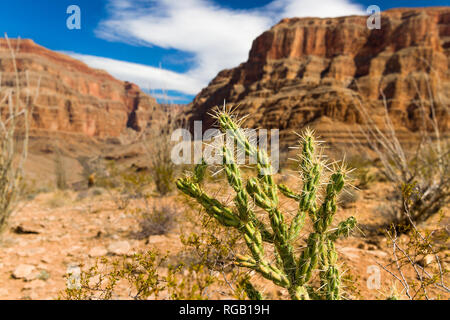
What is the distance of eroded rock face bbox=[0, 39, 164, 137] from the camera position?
86.6 m

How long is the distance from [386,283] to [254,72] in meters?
67.6

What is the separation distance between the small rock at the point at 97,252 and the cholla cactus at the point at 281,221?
3.00 m

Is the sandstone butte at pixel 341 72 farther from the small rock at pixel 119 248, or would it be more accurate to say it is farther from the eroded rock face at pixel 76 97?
the eroded rock face at pixel 76 97

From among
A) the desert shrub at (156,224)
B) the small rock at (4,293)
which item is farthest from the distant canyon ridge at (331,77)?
the small rock at (4,293)

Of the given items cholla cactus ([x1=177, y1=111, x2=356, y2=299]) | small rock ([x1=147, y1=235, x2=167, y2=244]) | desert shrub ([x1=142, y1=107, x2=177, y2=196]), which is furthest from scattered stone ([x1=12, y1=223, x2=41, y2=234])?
cholla cactus ([x1=177, y1=111, x2=356, y2=299])

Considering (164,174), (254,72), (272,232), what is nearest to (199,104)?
(254,72)

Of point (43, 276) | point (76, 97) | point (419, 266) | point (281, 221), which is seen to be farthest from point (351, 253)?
point (76, 97)

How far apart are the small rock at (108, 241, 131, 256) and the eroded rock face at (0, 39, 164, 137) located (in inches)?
2739

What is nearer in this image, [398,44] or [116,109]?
[398,44]

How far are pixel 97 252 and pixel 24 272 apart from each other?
0.90 meters
